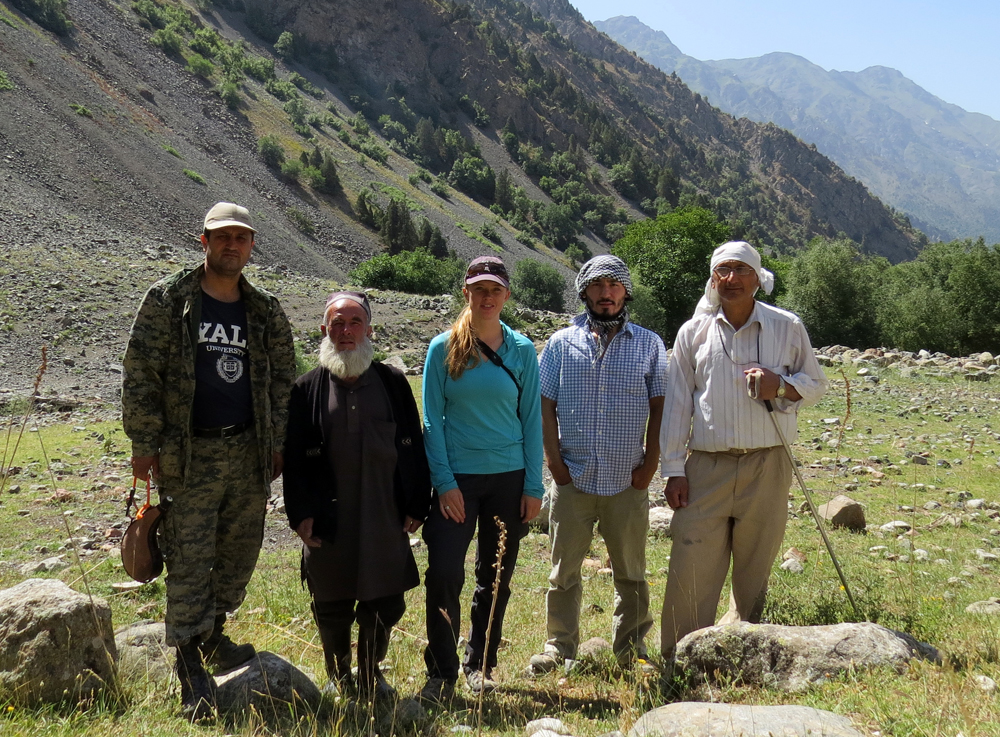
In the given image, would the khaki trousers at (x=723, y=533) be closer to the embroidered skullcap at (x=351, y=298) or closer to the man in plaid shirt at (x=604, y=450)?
the man in plaid shirt at (x=604, y=450)

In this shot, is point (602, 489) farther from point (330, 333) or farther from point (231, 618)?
point (231, 618)

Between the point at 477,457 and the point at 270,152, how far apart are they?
211 ft

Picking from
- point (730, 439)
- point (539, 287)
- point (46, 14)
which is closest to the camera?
point (730, 439)

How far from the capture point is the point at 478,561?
3.80 metres

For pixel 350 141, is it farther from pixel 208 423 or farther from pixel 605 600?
pixel 208 423

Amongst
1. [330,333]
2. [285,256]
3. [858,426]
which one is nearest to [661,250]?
[285,256]

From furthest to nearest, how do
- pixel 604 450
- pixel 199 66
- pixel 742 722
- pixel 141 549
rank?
1. pixel 199 66
2. pixel 604 450
3. pixel 141 549
4. pixel 742 722

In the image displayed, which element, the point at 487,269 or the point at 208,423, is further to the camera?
the point at 487,269

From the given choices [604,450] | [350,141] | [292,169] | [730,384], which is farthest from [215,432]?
[350,141]

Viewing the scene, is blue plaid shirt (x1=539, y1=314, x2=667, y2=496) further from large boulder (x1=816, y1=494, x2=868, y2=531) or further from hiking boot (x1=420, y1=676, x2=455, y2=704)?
large boulder (x1=816, y1=494, x2=868, y2=531)

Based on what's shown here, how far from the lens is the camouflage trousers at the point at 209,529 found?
344 centimetres

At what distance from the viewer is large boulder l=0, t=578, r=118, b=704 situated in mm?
3211

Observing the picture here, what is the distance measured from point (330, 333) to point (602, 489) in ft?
5.48

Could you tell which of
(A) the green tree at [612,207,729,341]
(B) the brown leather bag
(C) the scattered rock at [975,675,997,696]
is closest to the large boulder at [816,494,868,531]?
(C) the scattered rock at [975,675,997,696]
